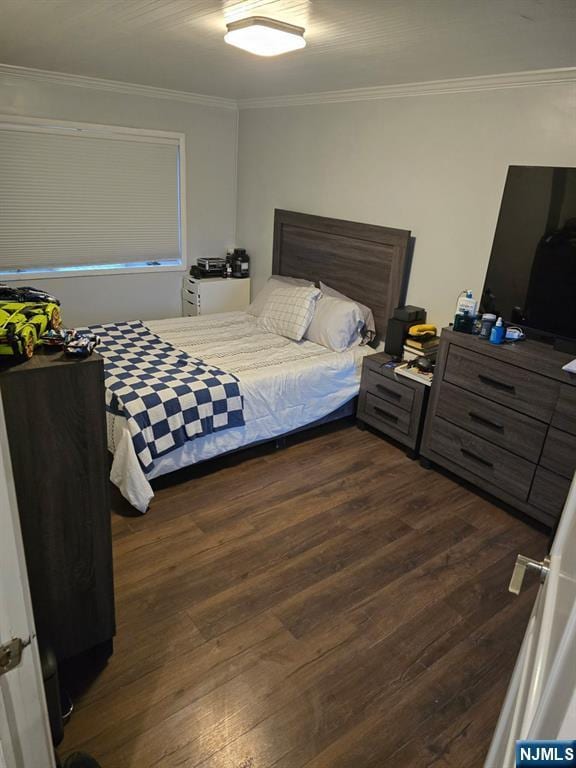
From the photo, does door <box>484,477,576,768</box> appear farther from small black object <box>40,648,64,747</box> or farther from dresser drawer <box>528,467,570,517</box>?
dresser drawer <box>528,467,570,517</box>

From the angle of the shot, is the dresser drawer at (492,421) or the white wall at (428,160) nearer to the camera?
the dresser drawer at (492,421)

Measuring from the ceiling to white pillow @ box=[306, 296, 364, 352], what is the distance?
1466mm

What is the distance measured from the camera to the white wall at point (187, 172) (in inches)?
148

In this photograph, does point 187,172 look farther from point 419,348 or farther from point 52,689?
point 52,689

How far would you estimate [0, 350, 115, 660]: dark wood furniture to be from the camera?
137 cm

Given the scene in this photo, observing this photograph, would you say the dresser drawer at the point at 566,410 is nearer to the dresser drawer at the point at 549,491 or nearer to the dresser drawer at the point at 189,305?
the dresser drawer at the point at 549,491

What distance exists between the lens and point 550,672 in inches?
22.9

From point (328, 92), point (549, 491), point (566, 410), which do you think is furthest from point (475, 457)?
point (328, 92)

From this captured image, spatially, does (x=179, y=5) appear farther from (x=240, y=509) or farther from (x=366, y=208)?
(x=240, y=509)

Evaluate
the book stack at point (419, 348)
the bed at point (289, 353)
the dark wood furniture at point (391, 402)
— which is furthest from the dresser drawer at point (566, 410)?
the bed at point (289, 353)

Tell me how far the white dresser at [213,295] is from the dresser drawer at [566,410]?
3217 millimetres

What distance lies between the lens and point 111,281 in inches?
175

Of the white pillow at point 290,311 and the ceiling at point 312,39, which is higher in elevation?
the ceiling at point 312,39

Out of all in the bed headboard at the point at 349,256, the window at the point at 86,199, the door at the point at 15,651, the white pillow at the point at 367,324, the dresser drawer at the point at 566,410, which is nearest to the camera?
the door at the point at 15,651
